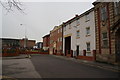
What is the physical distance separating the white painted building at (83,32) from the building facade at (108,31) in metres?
2.54

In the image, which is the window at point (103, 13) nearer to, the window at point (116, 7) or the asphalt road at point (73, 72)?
the window at point (116, 7)

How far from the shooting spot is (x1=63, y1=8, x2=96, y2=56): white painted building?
21.8 metres

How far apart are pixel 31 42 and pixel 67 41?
77.3 m

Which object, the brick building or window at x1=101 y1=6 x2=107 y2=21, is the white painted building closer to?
window at x1=101 y1=6 x2=107 y2=21

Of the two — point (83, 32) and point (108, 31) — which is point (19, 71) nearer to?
point (108, 31)

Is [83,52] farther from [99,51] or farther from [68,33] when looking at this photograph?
[68,33]

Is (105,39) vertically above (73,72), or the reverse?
(105,39)

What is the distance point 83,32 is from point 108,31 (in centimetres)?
839

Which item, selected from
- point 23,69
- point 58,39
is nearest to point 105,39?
point 23,69

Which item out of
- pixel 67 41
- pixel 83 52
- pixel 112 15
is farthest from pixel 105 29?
pixel 67 41

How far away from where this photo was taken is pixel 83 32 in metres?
24.8

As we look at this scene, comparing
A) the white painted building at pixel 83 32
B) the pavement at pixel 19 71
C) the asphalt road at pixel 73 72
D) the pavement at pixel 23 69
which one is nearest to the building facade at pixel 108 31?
the pavement at pixel 23 69

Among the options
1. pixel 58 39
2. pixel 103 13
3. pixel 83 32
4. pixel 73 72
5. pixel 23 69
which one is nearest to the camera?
pixel 73 72

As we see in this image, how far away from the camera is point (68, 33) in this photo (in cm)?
3250
